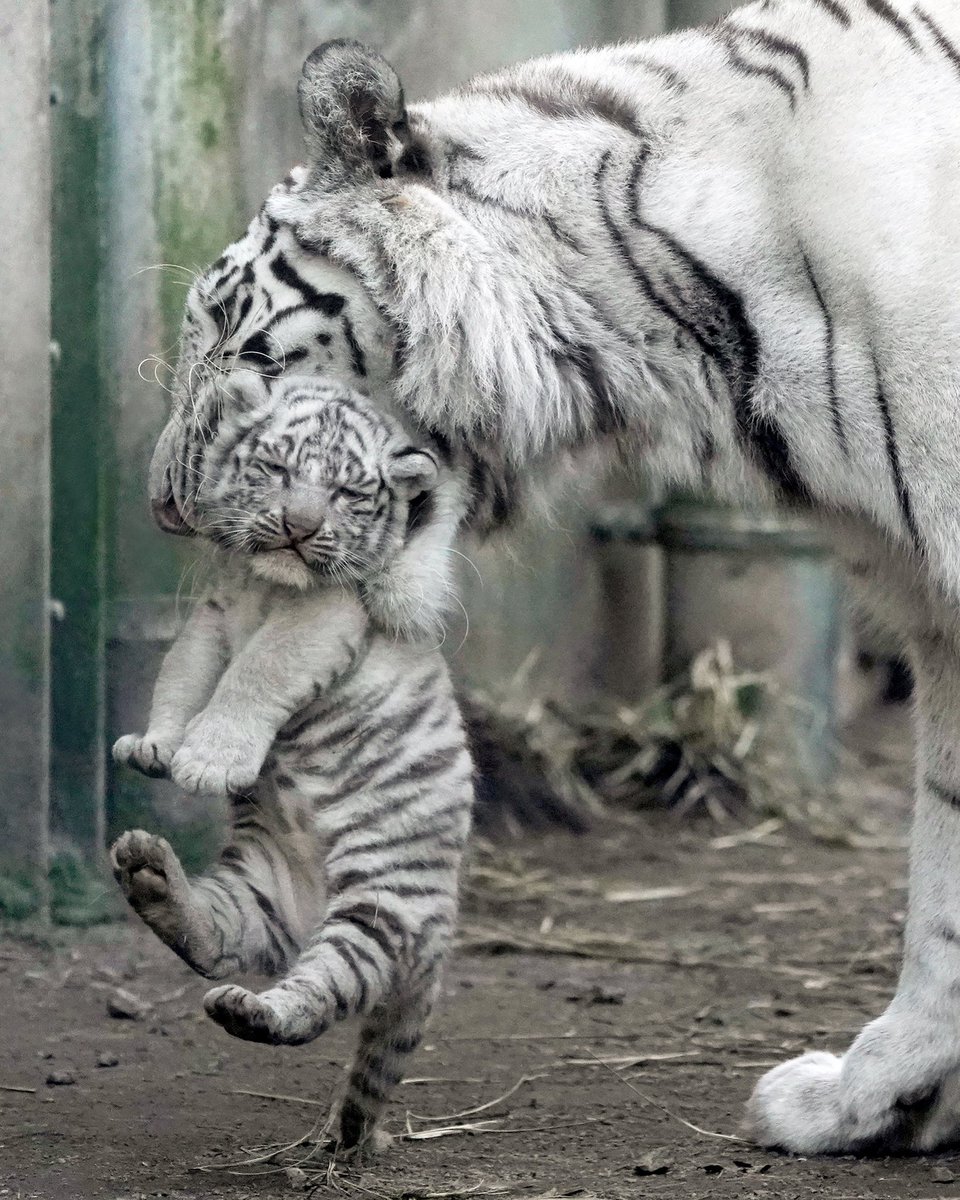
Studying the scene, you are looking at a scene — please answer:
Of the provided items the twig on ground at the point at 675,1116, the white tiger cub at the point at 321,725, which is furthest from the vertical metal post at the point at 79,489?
the white tiger cub at the point at 321,725

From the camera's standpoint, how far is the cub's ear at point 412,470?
223 cm

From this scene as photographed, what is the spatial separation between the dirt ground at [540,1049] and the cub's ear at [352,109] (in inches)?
52.4

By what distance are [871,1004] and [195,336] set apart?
1.86 meters

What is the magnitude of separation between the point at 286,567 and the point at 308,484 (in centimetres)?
11

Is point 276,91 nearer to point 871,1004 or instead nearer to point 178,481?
point 178,481

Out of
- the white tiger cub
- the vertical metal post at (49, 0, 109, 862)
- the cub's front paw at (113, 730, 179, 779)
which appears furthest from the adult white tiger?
the vertical metal post at (49, 0, 109, 862)

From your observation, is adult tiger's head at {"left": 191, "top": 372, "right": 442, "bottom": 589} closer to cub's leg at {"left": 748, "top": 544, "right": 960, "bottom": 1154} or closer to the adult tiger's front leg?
cub's leg at {"left": 748, "top": 544, "right": 960, "bottom": 1154}

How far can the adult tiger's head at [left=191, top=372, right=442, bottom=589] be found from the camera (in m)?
2.17

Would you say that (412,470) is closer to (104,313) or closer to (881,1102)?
(881,1102)

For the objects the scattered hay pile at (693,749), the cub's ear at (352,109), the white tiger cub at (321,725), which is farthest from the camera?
the scattered hay pile at (693,749)

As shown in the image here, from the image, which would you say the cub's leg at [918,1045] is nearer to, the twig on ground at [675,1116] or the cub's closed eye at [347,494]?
the twig on ground at [675,1116]

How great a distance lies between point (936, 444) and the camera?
2.16 m

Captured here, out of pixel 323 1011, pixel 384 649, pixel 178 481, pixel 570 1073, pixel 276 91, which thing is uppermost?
pixel 276 91

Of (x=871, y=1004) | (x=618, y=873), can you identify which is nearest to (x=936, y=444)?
(x=871, y=1004)
